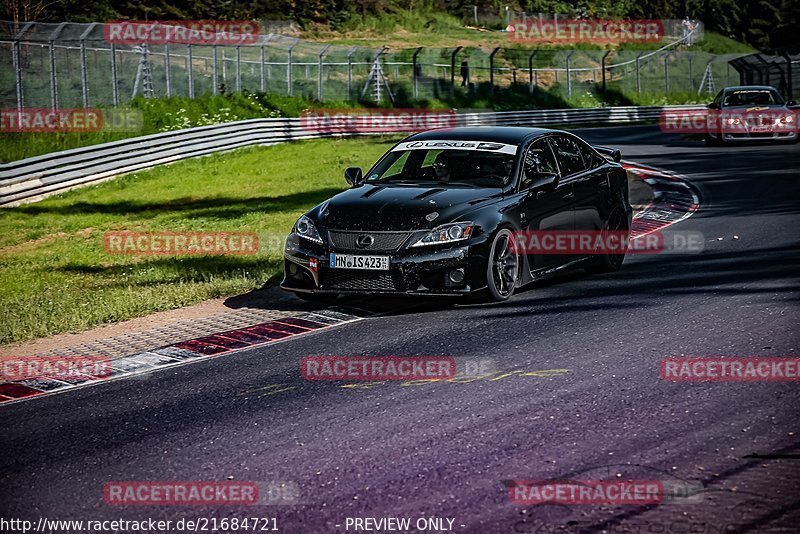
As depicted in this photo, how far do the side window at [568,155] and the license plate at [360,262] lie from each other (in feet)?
8.33

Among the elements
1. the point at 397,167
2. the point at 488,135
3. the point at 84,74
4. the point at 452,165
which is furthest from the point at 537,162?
the point at 84,74

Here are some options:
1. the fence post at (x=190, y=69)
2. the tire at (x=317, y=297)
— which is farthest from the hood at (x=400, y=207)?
the fence post at (x=190, y=69)

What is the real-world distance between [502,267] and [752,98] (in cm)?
2007

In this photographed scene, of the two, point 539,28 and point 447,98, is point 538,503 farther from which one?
point 539,28

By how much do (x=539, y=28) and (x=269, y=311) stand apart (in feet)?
272

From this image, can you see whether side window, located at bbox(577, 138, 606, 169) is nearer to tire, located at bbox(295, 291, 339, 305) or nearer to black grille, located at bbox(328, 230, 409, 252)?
black grille, located at bbox(328, 230, 409, 252)

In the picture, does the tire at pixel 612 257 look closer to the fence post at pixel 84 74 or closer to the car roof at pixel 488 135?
the car roof at pixel 488 135

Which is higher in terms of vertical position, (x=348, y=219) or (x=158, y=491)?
(x=348, y=219)

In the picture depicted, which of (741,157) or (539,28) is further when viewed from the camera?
(539,28)

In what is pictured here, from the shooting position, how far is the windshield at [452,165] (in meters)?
10.2

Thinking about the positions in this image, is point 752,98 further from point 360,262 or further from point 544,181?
point 360,262

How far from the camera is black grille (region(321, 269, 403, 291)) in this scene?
9.15 m

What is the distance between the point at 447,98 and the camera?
45.6 meters

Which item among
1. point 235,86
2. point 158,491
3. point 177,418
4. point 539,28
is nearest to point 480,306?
point 177,418
